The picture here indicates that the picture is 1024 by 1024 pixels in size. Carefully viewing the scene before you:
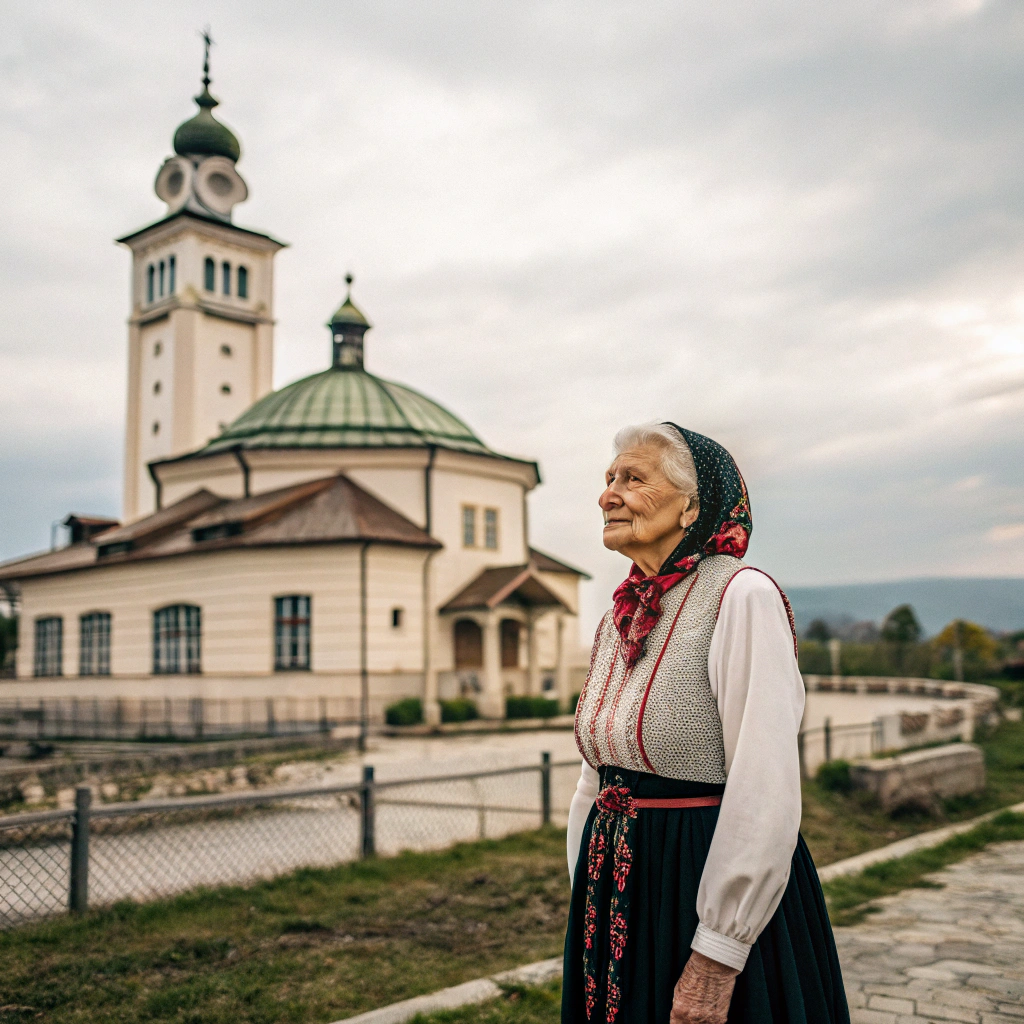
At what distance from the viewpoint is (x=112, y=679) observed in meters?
31.2

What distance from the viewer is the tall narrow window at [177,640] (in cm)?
2922

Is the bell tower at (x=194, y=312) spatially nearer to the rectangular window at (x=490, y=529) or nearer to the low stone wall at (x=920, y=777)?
the rectangular window at (x=490, y=529)

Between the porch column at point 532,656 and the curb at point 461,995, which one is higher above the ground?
the porch column at point 532,656

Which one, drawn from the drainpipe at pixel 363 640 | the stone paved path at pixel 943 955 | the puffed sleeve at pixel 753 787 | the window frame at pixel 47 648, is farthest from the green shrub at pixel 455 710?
the puffed sleeve at pixel 753 787

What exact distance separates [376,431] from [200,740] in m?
11.9

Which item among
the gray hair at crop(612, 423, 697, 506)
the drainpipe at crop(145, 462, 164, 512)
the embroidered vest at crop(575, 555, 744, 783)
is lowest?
the embroidered vest at crop(575, 555, 744, 783)

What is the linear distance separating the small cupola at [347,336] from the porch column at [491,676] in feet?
47.6

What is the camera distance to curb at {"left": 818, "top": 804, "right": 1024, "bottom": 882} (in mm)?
8492

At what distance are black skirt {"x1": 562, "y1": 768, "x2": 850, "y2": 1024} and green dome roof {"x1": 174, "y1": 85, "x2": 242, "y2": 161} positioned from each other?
51971 mm

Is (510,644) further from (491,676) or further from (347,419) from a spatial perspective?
(347,419)

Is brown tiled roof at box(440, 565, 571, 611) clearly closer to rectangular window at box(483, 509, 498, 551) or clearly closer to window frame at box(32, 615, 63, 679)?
rectangular window at box(483, 509, 498, 551)

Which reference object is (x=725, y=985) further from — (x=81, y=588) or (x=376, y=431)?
(x=81, y=588)

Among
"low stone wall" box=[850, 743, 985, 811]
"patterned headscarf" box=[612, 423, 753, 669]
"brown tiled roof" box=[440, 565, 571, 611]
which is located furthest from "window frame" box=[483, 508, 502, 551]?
"patterned headscarf" box=[612, 423, 753, 669]

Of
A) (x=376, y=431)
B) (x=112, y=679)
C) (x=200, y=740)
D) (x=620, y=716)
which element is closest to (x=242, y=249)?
(x=376, y=431)
